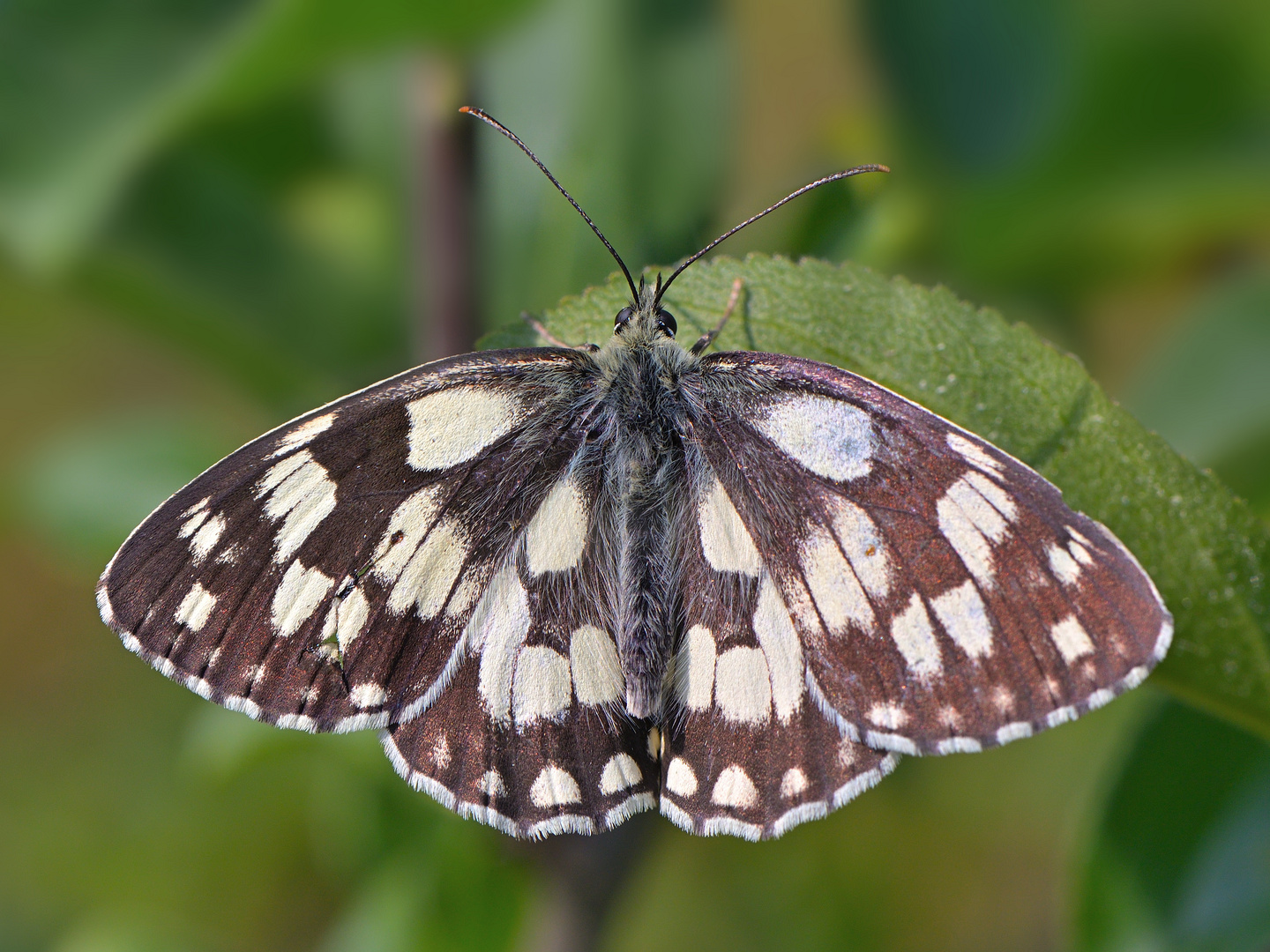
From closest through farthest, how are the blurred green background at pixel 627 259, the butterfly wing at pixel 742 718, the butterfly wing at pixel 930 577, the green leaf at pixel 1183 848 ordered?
the butterfly wing at pixel 930 577
the butterfly wing at pixel 742 718
the green leaf at pixel 1183 848
the blurred green background at pixel 627 259

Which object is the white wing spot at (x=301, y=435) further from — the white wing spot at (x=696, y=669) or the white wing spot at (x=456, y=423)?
the white wing spot at (x=696, y=669)

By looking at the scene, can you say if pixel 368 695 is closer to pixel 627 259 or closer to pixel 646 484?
pixel 646 484

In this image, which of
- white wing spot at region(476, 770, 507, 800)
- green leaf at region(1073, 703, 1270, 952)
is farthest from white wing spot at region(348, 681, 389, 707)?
green leaf at region(1073, 703, 1270, 952)

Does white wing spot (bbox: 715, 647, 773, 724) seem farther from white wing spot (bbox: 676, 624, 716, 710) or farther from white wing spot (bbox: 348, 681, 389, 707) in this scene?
white wing spot (bbox: 348, 681, 389, 707)

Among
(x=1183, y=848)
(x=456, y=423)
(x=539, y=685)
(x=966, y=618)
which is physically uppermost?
(x=456, y=423)

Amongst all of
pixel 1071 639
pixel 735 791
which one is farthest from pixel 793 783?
pixel 1071 639

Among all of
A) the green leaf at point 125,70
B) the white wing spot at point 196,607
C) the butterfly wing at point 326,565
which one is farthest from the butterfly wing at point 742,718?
the green leaf at point 125,70
